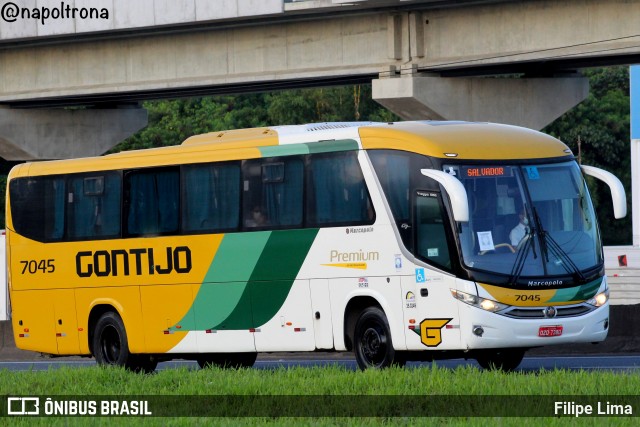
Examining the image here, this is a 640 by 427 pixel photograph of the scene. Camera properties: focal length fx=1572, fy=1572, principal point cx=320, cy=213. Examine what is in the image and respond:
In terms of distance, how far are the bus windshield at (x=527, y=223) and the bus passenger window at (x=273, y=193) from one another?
8.34 ft

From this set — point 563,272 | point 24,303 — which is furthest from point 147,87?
point 563,272

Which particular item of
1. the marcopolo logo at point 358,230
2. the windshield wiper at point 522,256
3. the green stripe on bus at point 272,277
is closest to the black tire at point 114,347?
the green stripe on bus at point 272,277

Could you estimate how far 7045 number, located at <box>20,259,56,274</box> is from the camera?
2366 cm

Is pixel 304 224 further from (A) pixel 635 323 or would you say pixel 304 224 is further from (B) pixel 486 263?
(A) pixel 635 323

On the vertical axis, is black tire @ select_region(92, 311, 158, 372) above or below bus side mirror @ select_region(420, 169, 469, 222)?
below

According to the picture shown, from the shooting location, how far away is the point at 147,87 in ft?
141

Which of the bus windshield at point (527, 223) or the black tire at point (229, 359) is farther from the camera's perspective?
the black tire at point (229, 359)

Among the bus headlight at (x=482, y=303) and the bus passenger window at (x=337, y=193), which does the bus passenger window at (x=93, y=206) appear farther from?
the bus headlight at (x=482, y=303)

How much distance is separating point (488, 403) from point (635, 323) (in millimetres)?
10659

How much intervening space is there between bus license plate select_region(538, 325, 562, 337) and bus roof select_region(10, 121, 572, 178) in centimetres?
217

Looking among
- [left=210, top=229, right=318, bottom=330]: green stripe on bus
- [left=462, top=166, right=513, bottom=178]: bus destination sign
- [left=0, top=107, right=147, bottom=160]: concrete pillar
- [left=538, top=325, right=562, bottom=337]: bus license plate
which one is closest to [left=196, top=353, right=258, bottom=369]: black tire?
[left=210, top=229, right=318, bottom=330]: green stripe on bus

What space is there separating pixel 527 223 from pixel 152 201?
6.25m

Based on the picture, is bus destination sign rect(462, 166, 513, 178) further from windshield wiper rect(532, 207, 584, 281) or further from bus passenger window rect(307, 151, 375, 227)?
bus passenger window rect(307, 151, 375, 227)

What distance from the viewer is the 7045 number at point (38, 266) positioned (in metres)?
23.7
